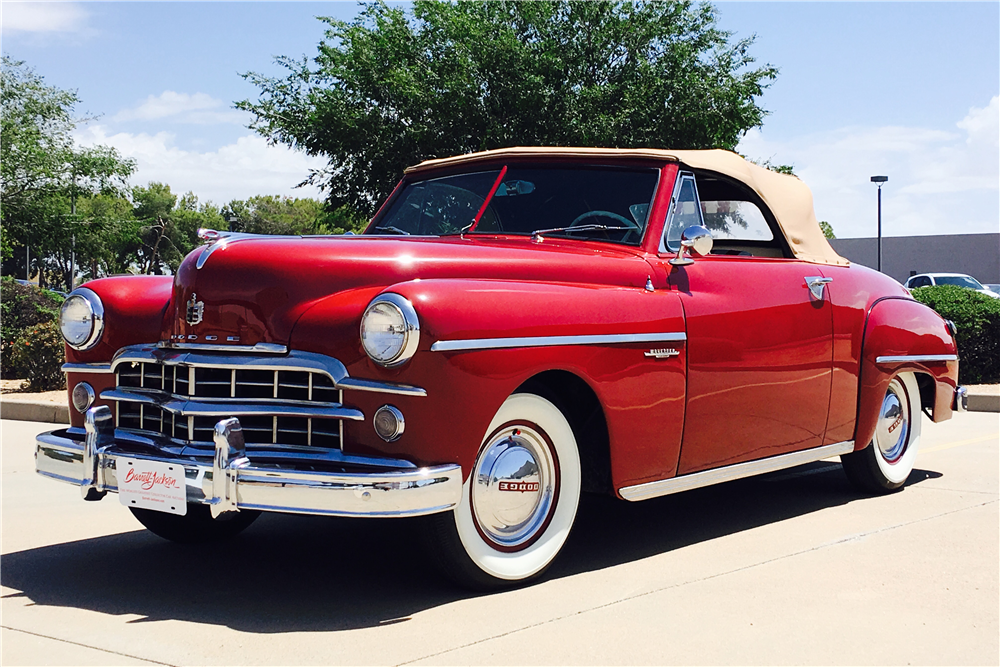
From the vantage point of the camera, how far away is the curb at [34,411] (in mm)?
10688

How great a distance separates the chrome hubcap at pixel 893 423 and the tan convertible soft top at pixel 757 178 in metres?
0.87

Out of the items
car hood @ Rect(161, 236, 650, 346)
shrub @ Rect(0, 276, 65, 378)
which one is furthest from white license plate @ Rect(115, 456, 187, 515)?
shrub @ Rect(0, 276, 65, 378)

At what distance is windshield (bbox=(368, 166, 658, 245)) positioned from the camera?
4891 mm

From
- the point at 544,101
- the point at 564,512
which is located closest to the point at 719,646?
the point at 564,512

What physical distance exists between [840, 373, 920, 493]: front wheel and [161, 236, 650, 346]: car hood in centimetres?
282

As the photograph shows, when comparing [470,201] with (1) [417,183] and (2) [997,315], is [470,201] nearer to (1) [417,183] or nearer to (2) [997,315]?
(1) [417,183]

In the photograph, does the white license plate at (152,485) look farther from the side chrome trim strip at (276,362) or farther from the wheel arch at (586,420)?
the wheel arch at (586,420)

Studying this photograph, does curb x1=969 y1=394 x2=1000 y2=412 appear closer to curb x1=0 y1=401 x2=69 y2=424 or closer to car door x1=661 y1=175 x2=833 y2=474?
car door x1=661 y1=175 x2=833 y2=474

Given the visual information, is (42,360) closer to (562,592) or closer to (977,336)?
(562,592)

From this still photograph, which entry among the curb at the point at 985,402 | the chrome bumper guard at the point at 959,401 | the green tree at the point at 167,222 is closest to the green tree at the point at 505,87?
the curb at the point at 985,402

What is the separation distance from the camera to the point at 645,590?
4.04m

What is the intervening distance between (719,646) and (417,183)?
319 centimetres

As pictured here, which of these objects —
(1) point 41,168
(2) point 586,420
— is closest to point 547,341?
(2) point 586,420

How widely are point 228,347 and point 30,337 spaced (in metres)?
10.8
